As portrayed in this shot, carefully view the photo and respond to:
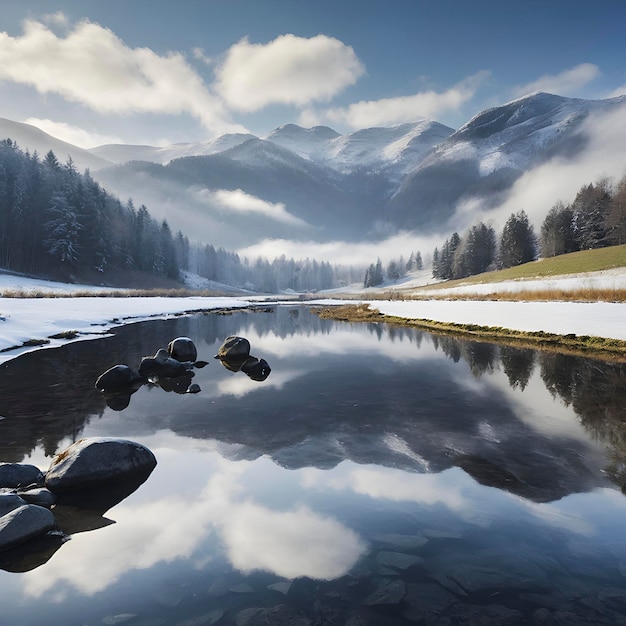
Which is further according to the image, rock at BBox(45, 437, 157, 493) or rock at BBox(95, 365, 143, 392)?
rock at BBox(95, 365, 143, 392)

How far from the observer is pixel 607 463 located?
276 inches

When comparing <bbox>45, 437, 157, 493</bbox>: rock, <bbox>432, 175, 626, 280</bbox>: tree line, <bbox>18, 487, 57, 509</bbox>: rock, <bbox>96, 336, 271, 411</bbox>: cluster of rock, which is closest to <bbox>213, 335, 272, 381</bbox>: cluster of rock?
<bbox>96, 336, 271, 411</bbox>: cluster of rock

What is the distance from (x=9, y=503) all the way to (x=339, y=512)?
4.85 m

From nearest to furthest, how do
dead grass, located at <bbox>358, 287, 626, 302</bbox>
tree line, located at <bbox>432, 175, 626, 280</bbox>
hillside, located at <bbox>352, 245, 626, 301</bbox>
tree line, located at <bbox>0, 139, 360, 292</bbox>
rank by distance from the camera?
1. dead grass, located at <bbox>358, 287, 626, 302</bbox>
2. hillside, located at <bbox>352, 245, 626, 301</bbox>
3. tree line, located at <bbox>432, 175, 626, 280</bbox>
4. tree line, located at <bbox>0, 139, 360, 292</bbox>

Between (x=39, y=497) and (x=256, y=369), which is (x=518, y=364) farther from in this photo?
(x=39, y=497)

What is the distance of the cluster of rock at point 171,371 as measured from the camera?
41.8ft

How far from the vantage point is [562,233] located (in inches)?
3349

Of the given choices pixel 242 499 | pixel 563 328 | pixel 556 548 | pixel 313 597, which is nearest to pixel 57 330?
pixel 242 499

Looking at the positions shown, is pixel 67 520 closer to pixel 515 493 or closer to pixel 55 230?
pixel 515 493

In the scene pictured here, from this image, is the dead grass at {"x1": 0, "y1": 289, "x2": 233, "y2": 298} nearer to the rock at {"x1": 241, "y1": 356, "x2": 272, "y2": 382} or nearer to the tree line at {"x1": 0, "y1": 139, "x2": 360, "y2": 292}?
the tree line at {"x1": 0, "y1": 139, "x2": 360, "y2": 292}

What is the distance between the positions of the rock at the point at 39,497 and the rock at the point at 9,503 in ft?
1.40

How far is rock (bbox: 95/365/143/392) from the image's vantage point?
12.8 m

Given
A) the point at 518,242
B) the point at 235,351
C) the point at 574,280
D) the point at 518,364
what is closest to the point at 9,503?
the point at 235,351

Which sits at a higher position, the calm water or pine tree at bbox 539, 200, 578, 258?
pine tree at bbox 539, 200, 578, 258
